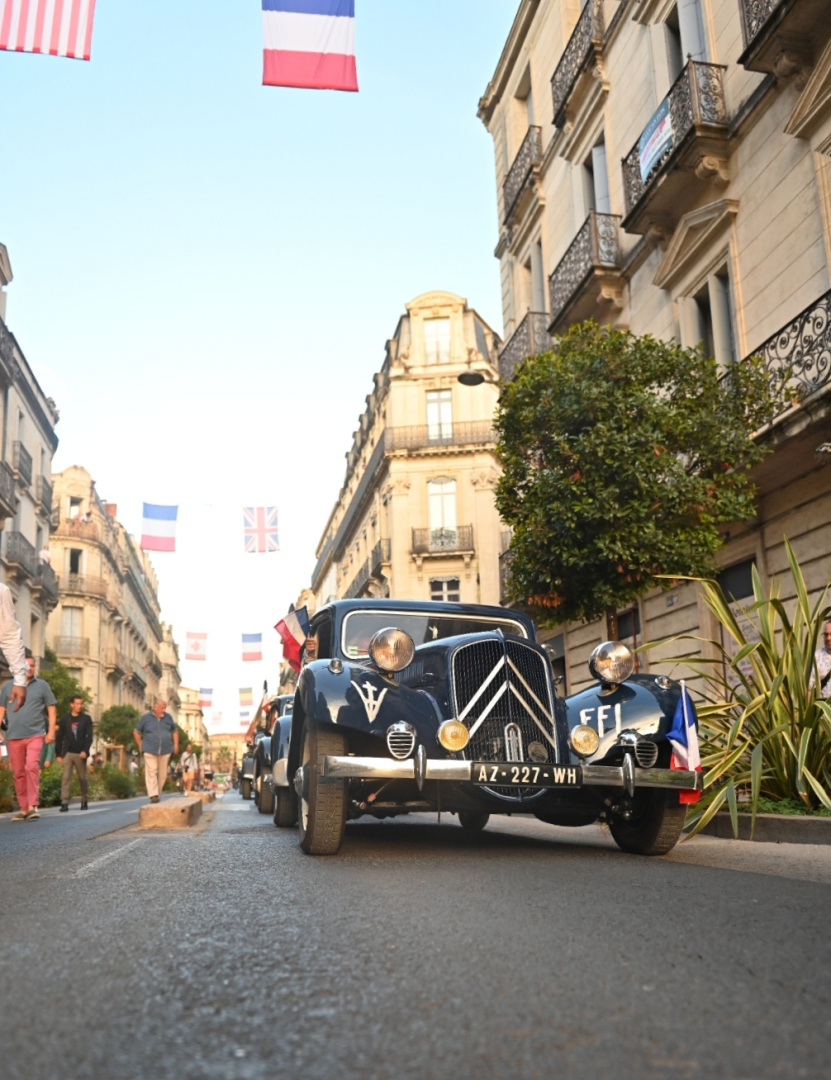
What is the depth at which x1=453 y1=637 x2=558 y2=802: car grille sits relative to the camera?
608 cm

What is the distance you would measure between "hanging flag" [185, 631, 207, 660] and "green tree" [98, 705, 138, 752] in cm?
420

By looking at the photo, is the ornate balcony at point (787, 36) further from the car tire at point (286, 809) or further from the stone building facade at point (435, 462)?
the stone building facade at point (435, 462)

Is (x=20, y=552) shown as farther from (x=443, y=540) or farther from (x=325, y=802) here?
(x=325, y=802)

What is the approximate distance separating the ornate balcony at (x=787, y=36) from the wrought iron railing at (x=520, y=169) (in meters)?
9.62

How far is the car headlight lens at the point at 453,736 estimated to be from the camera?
19.1 feet

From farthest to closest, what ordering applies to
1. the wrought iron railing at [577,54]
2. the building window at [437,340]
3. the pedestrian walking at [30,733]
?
the building window at [437,340] → the wrought iron railing at [577,54] → the pedestrian walking at [30,733]

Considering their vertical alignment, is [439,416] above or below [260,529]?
above

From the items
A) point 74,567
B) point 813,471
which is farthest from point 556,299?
point 74,567

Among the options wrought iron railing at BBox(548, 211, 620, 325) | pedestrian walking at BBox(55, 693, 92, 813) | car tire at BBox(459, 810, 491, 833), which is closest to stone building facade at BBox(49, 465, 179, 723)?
pedestrian walking at BBox(55, 693, 92, 813)

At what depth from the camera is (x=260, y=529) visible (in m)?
30.6

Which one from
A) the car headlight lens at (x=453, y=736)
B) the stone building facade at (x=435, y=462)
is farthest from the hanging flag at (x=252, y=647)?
the car headlight lens at (x=453, y=736)

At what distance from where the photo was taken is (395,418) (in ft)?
137

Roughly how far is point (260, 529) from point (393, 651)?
81.9ft

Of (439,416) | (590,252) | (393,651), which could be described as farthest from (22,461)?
(393,651)
